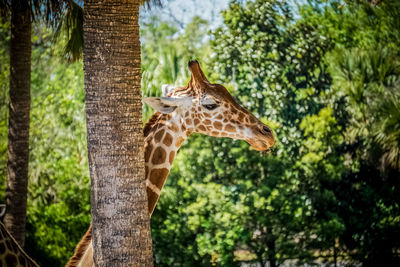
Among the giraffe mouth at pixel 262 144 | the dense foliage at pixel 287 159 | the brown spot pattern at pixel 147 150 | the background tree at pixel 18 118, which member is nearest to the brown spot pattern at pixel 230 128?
the giraffe mouth at pixel 262 144

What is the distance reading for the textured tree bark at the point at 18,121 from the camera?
21.0 ft

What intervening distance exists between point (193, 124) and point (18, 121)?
3.65 m

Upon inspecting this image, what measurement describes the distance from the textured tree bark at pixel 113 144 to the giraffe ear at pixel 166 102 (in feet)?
0.55

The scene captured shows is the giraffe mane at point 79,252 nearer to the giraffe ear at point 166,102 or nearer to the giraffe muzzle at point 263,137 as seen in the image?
the giraffe ear at point 166,102

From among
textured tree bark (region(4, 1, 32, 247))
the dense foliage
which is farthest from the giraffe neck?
the dense foliage

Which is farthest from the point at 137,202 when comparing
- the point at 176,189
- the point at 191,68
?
the point at 176,189

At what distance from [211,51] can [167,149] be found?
5.38 m

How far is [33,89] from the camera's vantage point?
40.8 feet

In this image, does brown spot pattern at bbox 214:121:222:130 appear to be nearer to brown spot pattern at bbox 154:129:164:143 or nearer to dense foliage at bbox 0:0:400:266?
brown spot pattern at bbox 154:129:164:143

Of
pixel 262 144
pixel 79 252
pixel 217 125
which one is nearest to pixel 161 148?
pixel 217 125

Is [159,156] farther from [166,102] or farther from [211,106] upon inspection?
[211,106]

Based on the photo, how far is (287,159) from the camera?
27.6 feet

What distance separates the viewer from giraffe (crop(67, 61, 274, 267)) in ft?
12.2

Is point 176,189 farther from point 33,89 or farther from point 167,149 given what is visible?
point 33,89
